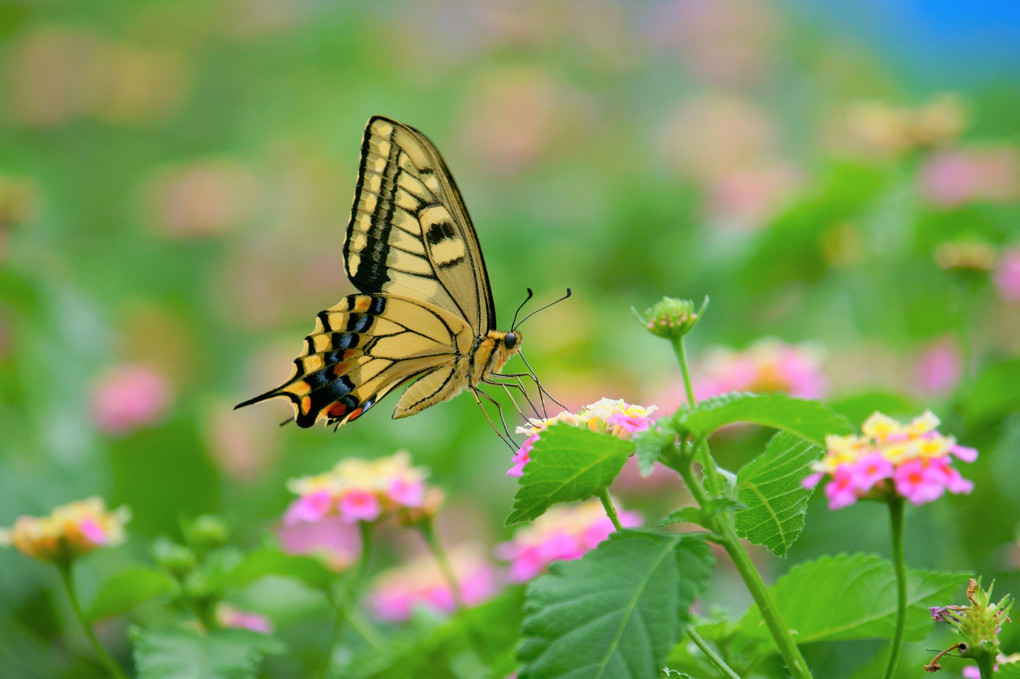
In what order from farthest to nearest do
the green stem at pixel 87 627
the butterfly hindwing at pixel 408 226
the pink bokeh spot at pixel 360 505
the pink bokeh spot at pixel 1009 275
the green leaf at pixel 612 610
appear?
the pink bokeh spot at pixel 1009 275
the butterfly hindwing at pixel 408 226
the pink bokeh spot at pixel 360 505
the green stem at pixel 87 627
the green leaf at pixel 612 610

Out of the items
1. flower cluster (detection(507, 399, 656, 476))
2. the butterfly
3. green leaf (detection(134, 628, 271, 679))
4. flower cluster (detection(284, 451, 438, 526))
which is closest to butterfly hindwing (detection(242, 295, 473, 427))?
the butterfly

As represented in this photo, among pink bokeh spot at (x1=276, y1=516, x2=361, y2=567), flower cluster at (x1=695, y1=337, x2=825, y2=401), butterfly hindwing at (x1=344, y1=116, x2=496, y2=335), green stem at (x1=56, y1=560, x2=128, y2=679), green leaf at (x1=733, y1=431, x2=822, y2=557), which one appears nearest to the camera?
green leaf at (x1=733, y1=431, x2=822, y2=557)

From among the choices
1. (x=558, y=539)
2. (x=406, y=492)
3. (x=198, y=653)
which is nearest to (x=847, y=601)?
(x=558, y=539)

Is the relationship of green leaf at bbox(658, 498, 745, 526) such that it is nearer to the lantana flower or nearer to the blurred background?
the blurred background

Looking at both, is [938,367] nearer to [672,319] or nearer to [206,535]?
[672,319]

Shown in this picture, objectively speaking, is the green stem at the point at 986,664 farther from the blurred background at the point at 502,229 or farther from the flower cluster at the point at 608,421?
the blurred background at the point at 502,229

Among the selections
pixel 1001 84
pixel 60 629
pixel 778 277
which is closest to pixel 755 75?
pixel 1001 84

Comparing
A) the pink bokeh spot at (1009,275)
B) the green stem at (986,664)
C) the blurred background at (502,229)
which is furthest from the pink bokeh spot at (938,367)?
the green stem at (986,664)

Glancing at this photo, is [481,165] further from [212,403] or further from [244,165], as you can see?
[212,403]
